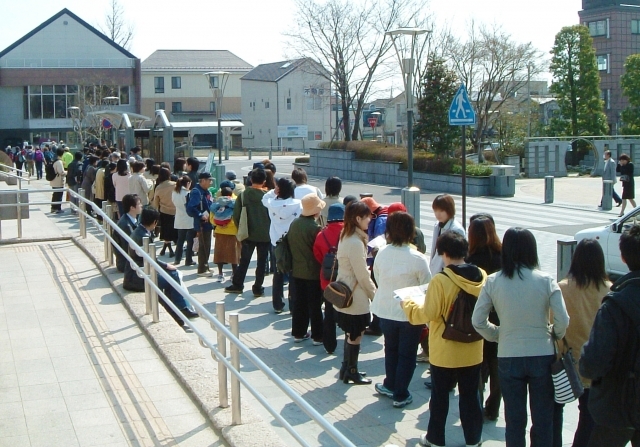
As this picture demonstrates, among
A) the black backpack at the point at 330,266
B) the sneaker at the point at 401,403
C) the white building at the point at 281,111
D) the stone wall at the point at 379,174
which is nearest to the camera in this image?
the sneaker at the point at 401,403

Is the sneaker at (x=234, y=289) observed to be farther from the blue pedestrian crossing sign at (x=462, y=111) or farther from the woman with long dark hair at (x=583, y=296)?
the woman with long dark hair at (x=583, y=296)

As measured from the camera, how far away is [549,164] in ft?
117

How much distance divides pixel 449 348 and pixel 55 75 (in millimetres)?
69312

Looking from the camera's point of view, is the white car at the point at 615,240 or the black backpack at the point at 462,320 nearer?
the black backpack at the point at 462,320

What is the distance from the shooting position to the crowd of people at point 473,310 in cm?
420

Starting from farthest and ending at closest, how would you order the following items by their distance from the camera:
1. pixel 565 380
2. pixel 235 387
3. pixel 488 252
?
pixel 488 252
pixel 235 387
pixel 565 380

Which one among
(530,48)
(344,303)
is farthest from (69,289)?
(530,48)

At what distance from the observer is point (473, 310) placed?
5.18 meters

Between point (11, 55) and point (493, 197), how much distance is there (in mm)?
55037

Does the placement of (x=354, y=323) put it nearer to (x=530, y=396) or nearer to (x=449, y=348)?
(x=449, y=348)

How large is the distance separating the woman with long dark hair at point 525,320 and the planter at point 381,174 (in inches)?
861

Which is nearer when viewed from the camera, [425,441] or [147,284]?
[425,441]

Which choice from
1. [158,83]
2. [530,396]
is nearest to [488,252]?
[530,396]

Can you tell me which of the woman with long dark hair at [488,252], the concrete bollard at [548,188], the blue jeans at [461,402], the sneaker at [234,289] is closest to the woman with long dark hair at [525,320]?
the blue jeans at [461,402]
